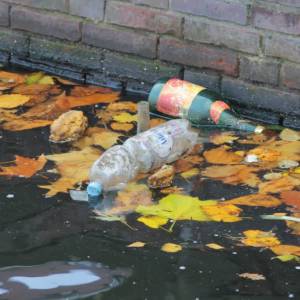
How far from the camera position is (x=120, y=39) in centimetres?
544

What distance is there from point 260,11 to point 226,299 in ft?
6.60

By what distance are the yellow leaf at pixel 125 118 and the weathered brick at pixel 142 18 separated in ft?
1.80

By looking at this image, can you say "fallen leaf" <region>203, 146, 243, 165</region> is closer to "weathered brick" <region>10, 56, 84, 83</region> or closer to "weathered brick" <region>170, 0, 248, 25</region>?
"weathered brick" <region>170, 0, 248, 25</region>

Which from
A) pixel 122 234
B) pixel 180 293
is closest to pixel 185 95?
pixel 122 234

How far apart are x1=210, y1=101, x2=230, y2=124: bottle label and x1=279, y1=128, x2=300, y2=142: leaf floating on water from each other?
1.11ft

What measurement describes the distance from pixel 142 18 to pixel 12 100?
34.5 inches

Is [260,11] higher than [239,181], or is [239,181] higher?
[260,11]

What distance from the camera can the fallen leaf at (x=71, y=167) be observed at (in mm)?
4219

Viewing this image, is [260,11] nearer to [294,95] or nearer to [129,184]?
[294,95]

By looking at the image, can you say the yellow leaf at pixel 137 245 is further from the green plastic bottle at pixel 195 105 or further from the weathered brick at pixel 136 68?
the weathered brick at pixel 136 68

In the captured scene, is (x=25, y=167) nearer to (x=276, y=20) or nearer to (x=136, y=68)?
(x=136, y=68)

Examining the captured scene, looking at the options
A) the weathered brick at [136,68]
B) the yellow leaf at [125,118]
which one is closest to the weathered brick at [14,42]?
the weathered brick at [136,68]

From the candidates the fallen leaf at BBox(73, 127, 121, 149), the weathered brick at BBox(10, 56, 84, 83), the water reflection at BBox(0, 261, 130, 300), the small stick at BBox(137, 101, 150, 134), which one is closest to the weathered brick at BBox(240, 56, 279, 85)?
the small stick at BBox(137, 101, 150, 134)

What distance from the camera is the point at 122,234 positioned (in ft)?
12.6
